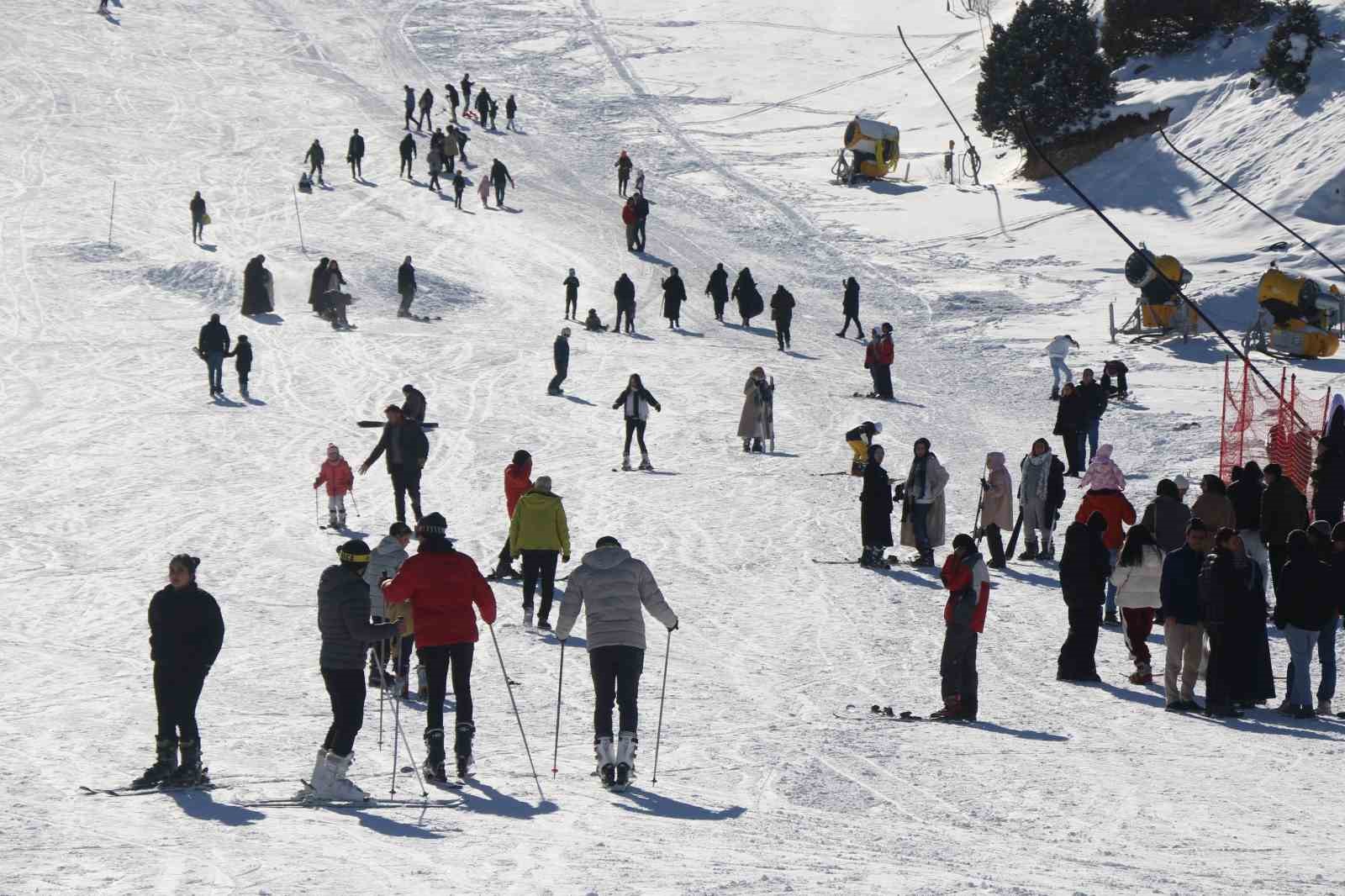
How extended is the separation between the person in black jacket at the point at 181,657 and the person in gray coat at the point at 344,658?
61 cm

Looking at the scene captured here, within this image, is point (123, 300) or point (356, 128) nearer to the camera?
point (123, 300)

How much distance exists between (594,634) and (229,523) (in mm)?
9120

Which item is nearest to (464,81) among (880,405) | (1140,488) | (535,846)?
(880,405)

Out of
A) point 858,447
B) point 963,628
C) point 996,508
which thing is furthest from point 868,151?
point 963,628

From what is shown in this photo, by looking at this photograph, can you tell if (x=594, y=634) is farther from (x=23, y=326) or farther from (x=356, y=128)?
(x=356, y=128)

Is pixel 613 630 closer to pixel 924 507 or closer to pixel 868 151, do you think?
pixel 924 507

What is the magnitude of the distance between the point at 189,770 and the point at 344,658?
0.96 metres

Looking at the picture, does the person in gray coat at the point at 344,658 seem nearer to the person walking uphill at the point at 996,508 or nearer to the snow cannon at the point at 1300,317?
the person walking uphill at the point at 996,508

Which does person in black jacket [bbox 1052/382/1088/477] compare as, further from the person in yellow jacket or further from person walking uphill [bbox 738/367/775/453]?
the person in yellow jacket

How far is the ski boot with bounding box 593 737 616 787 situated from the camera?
8.84 m

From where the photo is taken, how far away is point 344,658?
845cm

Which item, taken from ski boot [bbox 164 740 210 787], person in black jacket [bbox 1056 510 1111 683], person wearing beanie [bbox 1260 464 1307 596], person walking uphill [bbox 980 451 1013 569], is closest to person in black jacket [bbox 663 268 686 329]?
person walking uphill [bbox 980 451 1013 569]

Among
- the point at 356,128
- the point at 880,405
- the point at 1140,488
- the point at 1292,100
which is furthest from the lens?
the point at 356,128

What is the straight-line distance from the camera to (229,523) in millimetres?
17219
